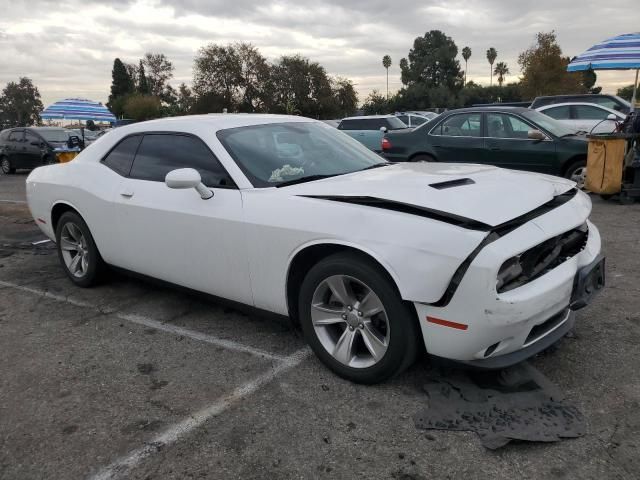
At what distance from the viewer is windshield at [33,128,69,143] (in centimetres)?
1708

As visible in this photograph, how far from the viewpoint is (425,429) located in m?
2.56

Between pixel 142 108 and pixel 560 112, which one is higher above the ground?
pixel 142 108

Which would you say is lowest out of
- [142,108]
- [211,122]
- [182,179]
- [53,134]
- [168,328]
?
[168,328]

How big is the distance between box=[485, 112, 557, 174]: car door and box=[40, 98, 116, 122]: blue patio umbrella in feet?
51.1

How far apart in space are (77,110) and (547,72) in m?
A: 35.7

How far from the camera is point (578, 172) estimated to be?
28.1ft

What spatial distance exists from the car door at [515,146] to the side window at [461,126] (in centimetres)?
19

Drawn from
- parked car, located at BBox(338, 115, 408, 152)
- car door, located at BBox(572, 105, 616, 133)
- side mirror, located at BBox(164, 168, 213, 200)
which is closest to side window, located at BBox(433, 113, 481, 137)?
car door, located at BBox(572, 105, 616, 133)

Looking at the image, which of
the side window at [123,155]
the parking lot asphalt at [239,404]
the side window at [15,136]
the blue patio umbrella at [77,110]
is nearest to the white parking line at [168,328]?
the parking lot asphalt at [239,404]

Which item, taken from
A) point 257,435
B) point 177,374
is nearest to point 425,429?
point 257,435

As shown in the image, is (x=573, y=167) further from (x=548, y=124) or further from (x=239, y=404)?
(x=239, y=404)

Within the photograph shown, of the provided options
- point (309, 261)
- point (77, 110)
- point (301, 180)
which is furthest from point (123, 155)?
point (77, 110)

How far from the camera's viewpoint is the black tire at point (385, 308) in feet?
8.71

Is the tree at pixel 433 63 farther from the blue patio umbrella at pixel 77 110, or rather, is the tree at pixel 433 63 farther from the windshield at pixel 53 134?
the windshield at pixel 53 134
